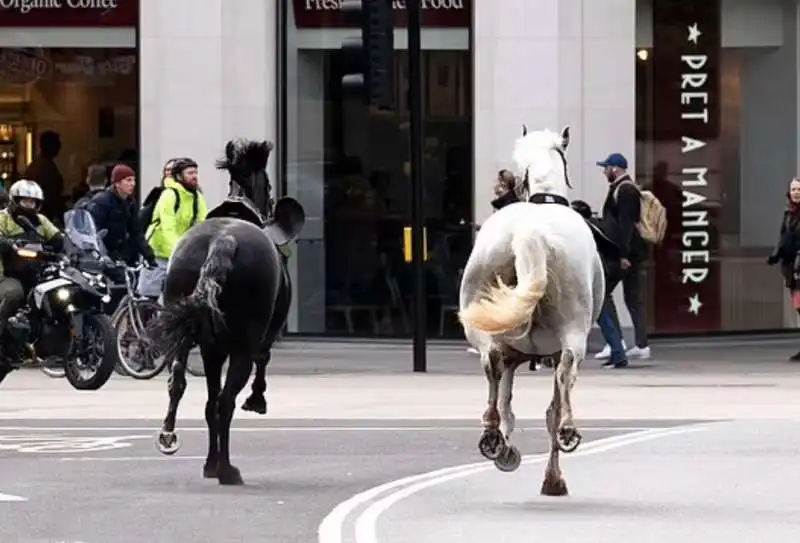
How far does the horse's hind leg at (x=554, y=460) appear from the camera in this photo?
34.7 feet

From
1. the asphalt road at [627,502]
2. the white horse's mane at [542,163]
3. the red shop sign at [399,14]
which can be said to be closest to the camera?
the asphalt road at [627,502]

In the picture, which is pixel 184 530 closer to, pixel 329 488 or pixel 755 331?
pixel 329 488

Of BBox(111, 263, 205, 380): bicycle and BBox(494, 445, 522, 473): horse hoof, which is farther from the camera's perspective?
BBox(111, 263, 205, 380): bicycle

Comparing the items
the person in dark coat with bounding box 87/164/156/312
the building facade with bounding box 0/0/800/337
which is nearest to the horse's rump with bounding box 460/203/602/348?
the person in dark coat with bounding box 87/164/156/312

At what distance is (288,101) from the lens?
899 inches

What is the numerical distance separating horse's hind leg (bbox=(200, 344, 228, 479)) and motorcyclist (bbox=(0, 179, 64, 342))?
5.85m

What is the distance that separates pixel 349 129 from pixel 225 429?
11472mm

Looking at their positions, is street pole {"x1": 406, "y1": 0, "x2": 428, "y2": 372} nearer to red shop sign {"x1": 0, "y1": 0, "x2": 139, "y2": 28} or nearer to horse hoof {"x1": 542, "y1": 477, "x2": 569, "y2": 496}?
red shop sign {"x1": 0, "y1": 0, "x2": 139, "y2": 28}

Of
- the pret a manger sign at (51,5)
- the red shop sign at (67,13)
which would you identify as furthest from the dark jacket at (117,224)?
the pret a manger sign at (51,5)

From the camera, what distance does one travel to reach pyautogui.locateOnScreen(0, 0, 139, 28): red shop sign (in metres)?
22.7

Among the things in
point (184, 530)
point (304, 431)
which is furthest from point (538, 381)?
point (184, 530)

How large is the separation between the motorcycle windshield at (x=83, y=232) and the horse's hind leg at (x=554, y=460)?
27.0 ft

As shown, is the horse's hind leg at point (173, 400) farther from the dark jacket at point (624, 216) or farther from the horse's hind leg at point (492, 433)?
the dark jacket at point (624, 216)

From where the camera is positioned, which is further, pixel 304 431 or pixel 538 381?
pixel 538 381
